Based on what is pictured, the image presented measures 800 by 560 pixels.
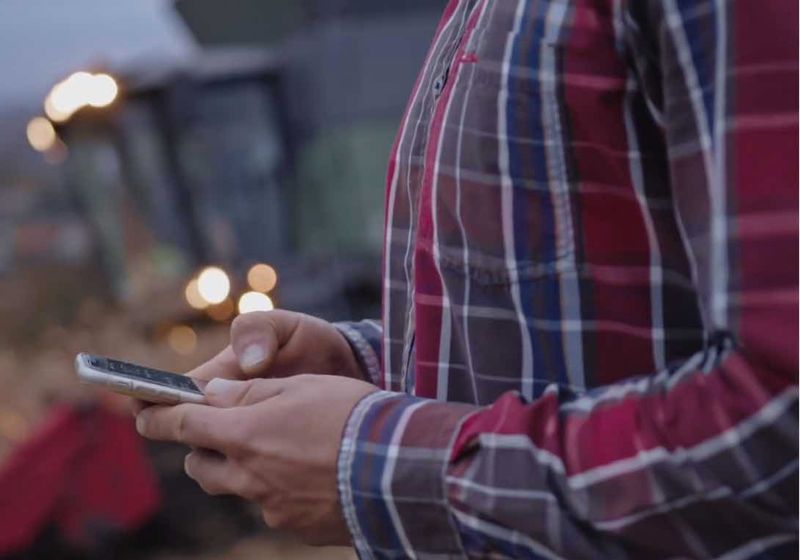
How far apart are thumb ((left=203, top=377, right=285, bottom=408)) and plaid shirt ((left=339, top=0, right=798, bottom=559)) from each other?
84 millimetres

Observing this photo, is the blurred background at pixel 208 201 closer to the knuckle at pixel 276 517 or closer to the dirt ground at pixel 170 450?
the dirt ground at pixel 170 450

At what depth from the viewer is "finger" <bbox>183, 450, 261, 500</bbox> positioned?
897 millimetres

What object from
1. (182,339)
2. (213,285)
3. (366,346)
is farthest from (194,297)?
(366,346)

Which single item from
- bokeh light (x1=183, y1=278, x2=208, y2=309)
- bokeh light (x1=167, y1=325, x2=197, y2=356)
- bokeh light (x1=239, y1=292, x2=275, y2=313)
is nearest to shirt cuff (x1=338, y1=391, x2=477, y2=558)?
bokeh light (x1=239, y1=292, x2=275, y2=313)

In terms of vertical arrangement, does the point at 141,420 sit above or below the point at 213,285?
above

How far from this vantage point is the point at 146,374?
1.01 m

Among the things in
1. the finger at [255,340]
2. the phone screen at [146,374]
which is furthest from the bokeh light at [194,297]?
the phone screen at [146,374]

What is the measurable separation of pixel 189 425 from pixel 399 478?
0.64 feet

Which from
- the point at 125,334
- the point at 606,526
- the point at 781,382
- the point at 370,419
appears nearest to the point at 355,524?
the point at 370,419

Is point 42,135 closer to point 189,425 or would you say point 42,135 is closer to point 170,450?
point 170,450

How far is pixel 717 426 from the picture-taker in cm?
Result: 75

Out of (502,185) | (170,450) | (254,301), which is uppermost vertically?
(502,185)

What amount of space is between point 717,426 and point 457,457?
0.62 feet

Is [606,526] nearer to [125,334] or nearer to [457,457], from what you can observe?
[457,457]
